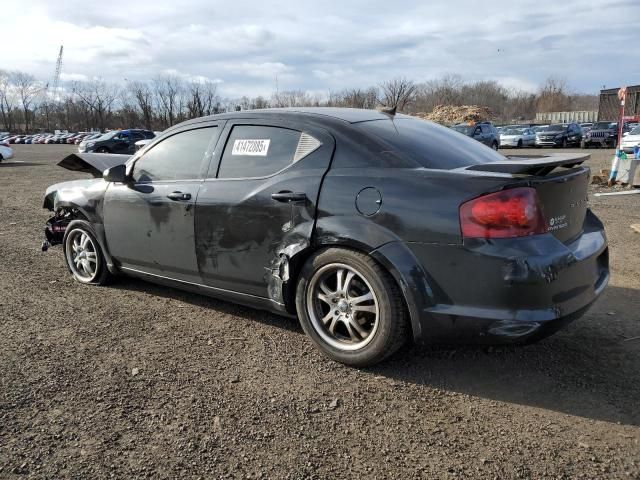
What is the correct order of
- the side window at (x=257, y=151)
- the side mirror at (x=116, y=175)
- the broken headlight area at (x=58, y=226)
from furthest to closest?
the broken headlight area at (x=58, y=226), the side mirror at (x=116, y=175), the side window at (x=257, y=151)

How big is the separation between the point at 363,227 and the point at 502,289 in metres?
0.84

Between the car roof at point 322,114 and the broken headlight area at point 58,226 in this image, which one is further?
the broken headlight area at point 58,226

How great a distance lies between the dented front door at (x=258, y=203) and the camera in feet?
11.0

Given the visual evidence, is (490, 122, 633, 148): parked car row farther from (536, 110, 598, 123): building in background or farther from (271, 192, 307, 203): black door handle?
(536, 110, 598, 123): building in background

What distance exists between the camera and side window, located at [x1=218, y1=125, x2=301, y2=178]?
354 cm

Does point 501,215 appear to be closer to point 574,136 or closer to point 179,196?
point 179,196

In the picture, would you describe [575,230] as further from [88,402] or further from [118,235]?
[118,235]

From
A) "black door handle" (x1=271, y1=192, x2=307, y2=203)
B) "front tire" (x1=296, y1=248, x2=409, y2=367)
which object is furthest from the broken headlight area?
"front tire" (x1=296, y1=248, x2=409, y2=367)

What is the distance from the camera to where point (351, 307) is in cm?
319

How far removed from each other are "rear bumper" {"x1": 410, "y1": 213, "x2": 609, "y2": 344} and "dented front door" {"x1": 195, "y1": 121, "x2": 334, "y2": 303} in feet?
2.81

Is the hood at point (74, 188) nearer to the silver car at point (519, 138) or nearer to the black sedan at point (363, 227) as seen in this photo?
the black sedan at point (363, 227)

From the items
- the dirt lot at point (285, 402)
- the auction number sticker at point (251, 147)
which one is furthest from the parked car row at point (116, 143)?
the dirt lot at point (285, 402)

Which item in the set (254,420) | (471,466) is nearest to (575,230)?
(471,466)

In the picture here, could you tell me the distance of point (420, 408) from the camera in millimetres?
2814
